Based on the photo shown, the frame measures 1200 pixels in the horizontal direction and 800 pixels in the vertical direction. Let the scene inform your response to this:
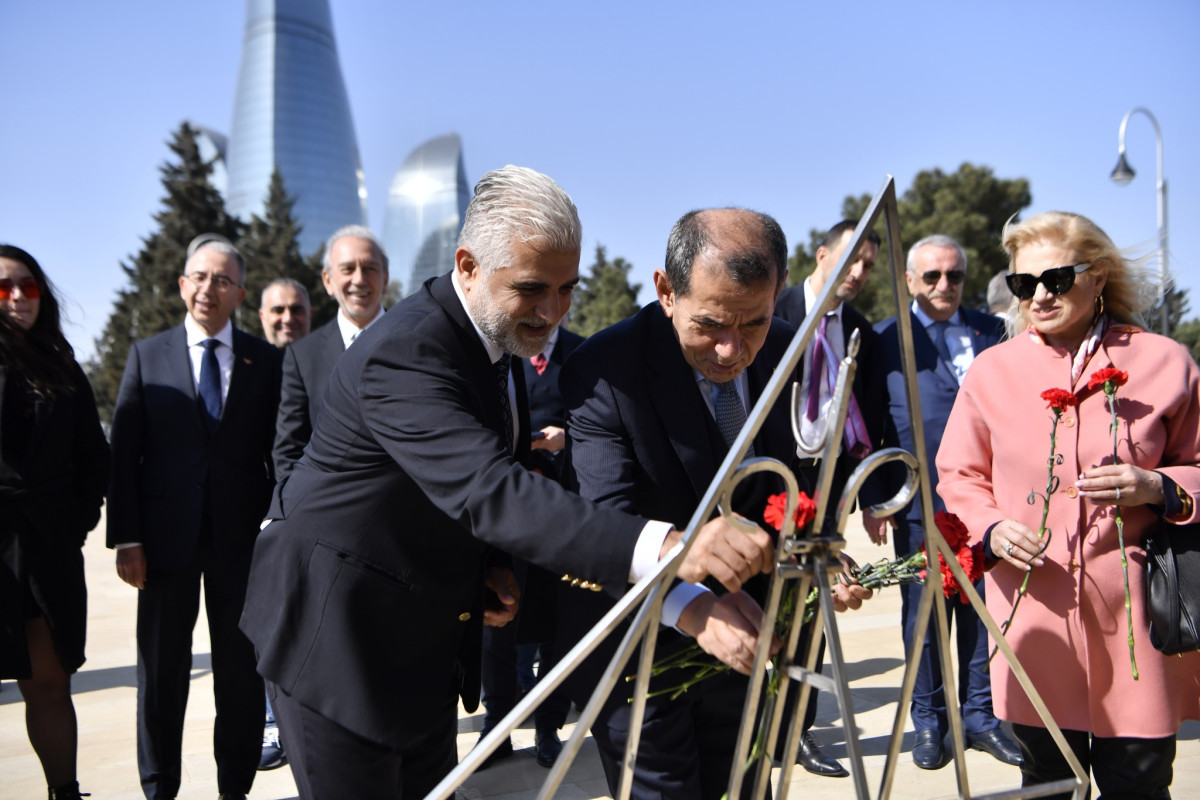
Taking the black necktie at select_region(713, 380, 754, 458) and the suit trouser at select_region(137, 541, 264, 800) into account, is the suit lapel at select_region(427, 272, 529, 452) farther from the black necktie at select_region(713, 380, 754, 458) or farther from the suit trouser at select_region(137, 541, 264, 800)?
the suit trouser at select_region(137, 541, 264, 800)

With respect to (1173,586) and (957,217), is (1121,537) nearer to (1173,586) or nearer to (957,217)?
(1173,586)

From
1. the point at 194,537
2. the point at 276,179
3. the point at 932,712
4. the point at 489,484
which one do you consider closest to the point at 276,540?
the point at 489,484

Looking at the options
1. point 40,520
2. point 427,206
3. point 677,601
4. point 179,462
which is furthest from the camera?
point 427,206

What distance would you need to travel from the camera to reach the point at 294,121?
89625mm

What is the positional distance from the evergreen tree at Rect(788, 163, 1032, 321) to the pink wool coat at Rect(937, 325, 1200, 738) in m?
23.0

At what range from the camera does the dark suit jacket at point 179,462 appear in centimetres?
397

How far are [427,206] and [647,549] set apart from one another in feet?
383

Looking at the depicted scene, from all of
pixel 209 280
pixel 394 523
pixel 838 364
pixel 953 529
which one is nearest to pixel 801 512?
pixel 953 529

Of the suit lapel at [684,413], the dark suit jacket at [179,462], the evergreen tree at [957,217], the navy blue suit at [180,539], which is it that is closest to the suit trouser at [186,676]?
the navy blue suit at [180,539]

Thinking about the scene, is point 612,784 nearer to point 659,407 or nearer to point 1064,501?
point 659,407

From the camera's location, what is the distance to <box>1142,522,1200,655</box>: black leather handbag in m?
2.43

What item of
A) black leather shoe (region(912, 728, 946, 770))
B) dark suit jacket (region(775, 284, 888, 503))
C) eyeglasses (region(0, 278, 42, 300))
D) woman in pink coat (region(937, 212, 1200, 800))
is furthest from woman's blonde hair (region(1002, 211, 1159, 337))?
eyeglasses (region(0, 278, 42, 300))

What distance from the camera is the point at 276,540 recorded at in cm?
223

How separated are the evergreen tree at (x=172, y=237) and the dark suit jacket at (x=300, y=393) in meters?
32.8
